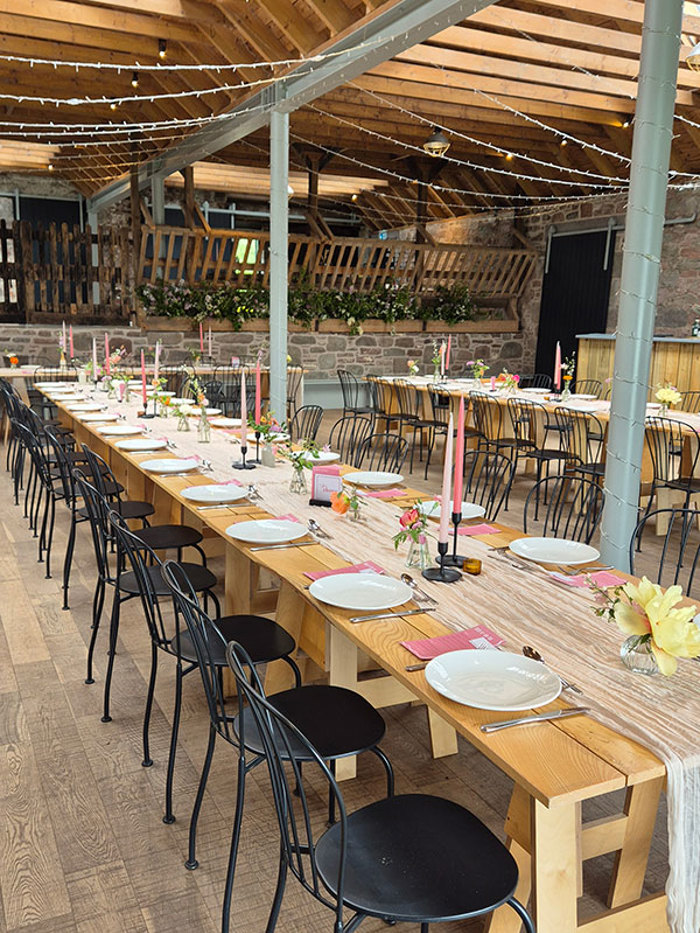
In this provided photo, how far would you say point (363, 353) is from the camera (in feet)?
38.8

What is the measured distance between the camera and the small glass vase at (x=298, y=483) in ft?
11.6

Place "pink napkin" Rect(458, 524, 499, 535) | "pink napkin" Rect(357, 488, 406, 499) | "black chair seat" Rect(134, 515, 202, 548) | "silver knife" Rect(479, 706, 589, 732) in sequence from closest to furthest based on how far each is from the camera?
"silver knife" Rect(479, 706, 589, 732)
"pink napkin" Rect(458, 524, 499, 535)
"pink napkin" Rect(357, 488, 406, 499)
"black chair seat" Rect(134, 515, 202, 548)

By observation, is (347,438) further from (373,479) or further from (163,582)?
(163,582)

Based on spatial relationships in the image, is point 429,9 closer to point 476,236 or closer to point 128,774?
point 128,774

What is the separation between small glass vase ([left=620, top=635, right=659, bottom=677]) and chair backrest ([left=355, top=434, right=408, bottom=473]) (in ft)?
17.0

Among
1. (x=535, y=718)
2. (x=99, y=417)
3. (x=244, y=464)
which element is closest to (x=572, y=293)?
(x=99, y=417)

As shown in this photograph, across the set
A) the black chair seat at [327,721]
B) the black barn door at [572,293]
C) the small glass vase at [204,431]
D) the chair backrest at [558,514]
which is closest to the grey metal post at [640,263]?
the chair backrest at [558,514]

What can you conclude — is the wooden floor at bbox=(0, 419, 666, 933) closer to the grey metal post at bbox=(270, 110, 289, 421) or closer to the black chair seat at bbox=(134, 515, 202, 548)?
the black chair seat at bbox=(134, 515, 202, 548)

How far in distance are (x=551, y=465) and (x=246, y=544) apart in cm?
613

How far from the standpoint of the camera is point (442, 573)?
247 cm

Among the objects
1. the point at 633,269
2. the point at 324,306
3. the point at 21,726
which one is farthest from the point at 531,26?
the point at 21,726

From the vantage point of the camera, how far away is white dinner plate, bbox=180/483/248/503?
3.29 m

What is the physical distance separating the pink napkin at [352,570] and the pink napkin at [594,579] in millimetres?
557

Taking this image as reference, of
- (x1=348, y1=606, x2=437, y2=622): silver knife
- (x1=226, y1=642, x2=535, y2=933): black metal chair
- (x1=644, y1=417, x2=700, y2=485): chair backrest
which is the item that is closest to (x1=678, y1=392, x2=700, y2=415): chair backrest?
(x1=644, y1=417, x2=700, y2=485): chair backrest
